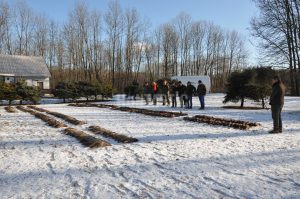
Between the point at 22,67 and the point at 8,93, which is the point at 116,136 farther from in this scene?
the point at 22,67

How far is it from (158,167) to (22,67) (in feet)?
150

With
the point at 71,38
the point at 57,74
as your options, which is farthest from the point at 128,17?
the point at 57,74

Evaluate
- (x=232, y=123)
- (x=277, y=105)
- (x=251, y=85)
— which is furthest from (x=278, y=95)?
(x=251, y=85)

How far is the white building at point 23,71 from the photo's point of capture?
46.1m

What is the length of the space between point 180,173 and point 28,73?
45.2 metres

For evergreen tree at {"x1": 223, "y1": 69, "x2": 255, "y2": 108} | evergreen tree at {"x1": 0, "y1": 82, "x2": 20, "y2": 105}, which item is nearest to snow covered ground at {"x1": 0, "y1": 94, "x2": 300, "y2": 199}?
evergreen tree at {"x1": 223, "y1": 69, "x2": 255, "y2": 108}

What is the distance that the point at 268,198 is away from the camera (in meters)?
4.33

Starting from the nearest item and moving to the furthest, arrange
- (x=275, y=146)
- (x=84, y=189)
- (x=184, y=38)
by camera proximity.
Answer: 1. (x=84, y=189)
2. (x=275, y=146)
3. (x=184, y=38)

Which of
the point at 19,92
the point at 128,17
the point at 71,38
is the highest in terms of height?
the point at 128,17

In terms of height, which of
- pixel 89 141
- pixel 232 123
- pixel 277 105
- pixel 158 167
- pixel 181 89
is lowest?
pixel 158 167

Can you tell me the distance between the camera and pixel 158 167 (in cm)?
602

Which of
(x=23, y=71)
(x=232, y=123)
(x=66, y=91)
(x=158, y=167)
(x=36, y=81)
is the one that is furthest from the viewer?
(x=36, y=81)

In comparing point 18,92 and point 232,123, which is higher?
point 18,92

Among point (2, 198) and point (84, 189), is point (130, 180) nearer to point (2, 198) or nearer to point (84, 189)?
point (84, 189)
